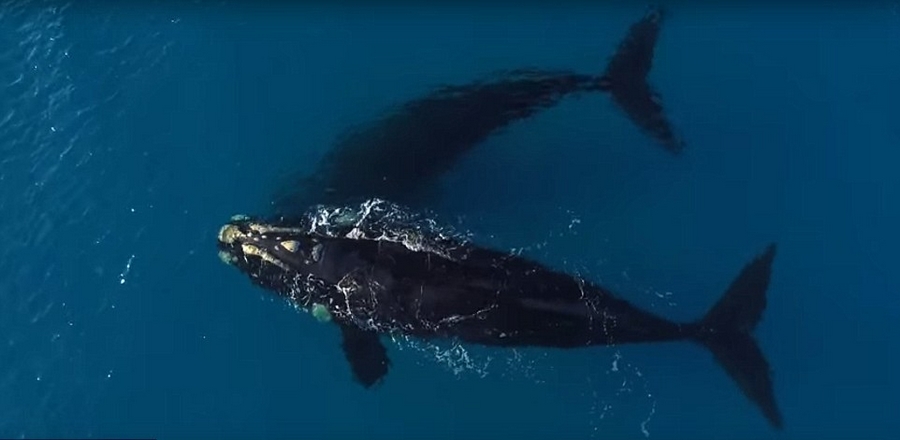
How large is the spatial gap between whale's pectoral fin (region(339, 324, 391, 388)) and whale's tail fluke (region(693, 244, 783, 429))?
8.20m

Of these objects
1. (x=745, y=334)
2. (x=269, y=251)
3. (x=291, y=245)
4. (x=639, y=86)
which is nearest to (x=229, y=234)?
(x=269, y=251)

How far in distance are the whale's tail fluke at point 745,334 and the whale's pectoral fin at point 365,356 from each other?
8.20 metres

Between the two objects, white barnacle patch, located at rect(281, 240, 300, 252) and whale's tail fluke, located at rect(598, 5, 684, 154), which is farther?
whale's tail fluke, located at rect(598, 5, 684, 154)

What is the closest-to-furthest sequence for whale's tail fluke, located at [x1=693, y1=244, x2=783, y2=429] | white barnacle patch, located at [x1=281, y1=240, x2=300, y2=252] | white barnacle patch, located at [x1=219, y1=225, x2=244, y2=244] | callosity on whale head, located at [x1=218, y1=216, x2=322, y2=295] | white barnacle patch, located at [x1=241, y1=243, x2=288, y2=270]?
whale's tail fluke, located at [x1=693, y1=244, x2=783, y2=429], callosity on whale head, located at [x1=218, y1=216, x2=322, y2=295], white barnacle patch, located at [x1=281, y1=240, x2=300, y2=252], white barnacle patch, located at [x1=241, y1=243, x2=288, y2=270], white barnacle patch, located at [x1=219, y1=225, x2=244, y2=244]

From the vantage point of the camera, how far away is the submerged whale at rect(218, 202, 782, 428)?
2664 centimetres

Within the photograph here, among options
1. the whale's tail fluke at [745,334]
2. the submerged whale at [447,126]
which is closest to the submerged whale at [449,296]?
the whale's tail fluke at [745,334]

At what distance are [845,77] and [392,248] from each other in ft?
47.5

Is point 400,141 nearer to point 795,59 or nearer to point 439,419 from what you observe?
point 439,419

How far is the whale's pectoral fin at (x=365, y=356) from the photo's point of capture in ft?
92.5

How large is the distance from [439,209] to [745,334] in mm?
8688

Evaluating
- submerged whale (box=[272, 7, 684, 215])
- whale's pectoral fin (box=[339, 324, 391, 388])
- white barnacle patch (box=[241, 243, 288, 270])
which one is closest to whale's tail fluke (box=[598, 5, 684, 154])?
submerged whale (box=[272, 7, 684, 215])

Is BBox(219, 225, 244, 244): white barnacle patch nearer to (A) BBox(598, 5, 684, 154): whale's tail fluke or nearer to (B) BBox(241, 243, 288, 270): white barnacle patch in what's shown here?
(B) BBox(241, 243, 288, 270): white barnacle patch

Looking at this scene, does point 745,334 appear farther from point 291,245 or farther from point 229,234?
point 229,234

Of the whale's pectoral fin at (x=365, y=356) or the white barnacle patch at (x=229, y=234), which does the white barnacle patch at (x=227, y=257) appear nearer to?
the white barnacle patch at (x=229, y=234)
